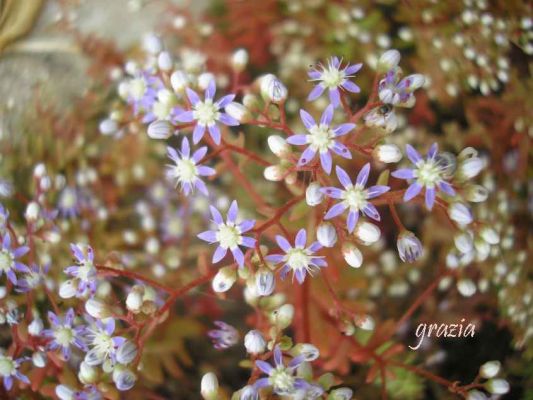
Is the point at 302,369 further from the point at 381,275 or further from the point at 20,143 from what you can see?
the point at 20,143

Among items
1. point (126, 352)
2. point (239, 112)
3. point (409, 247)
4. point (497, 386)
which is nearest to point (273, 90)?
point (239, 112)

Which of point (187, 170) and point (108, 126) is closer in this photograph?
point (187, 170)

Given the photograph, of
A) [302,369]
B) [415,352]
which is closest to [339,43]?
[415,352]

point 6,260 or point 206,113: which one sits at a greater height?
point 206,113

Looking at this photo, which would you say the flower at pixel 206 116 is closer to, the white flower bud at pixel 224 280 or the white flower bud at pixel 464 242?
the white flower bud at pixel 224 280

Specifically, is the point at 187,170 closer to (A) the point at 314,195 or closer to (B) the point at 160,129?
(B) the point at 160,129

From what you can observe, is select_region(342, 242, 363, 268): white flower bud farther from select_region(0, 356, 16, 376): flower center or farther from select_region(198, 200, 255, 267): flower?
select_region(0, 356, 16, 376): flower center

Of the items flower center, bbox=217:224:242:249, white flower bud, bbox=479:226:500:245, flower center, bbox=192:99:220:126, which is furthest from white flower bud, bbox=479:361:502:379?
flower center, bbox=192:99:220:126
